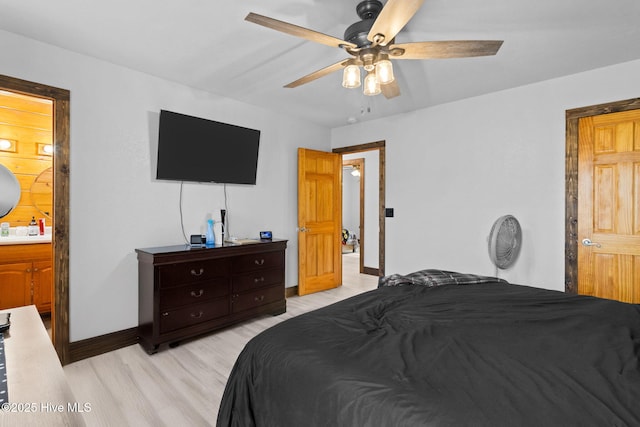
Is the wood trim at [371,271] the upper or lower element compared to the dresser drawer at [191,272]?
lower

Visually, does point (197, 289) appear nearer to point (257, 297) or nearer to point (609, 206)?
point (257, 297)

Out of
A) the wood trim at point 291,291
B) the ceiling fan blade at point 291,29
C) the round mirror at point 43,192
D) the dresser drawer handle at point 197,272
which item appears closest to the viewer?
the ceiling fan blade at point 291,29

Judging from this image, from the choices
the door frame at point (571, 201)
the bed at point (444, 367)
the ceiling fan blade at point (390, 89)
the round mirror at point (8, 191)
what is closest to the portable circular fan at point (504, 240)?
the door frame at point (571, 201)

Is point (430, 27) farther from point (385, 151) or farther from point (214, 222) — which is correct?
point (214, 222)

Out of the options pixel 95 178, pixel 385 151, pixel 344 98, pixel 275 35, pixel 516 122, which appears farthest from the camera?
pixel 385 151

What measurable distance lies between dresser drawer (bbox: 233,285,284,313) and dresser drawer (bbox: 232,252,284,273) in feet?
0.85

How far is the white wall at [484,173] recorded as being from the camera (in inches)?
123

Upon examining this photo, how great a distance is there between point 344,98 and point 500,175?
6.30 ft

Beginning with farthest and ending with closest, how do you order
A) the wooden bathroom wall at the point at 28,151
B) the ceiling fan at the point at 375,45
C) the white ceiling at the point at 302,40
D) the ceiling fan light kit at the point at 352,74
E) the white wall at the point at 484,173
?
the wooden bathroom wall at the point at 28,151 → the white wall at the point at 484,173 → the white ceiling at the point at 302,40 → the ceiling fan light kit at the point at 352,74 → the ceiling fan at the point at 375,45

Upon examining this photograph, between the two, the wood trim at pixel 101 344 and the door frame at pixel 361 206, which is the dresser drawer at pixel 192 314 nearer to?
the wood trim at pixel 101 344

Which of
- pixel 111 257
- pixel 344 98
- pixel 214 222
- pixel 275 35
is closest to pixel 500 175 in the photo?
pixel 344 98

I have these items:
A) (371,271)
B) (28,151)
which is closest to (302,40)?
(28,151)

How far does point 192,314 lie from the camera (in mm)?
2961

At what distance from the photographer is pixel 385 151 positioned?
4.47 metres
